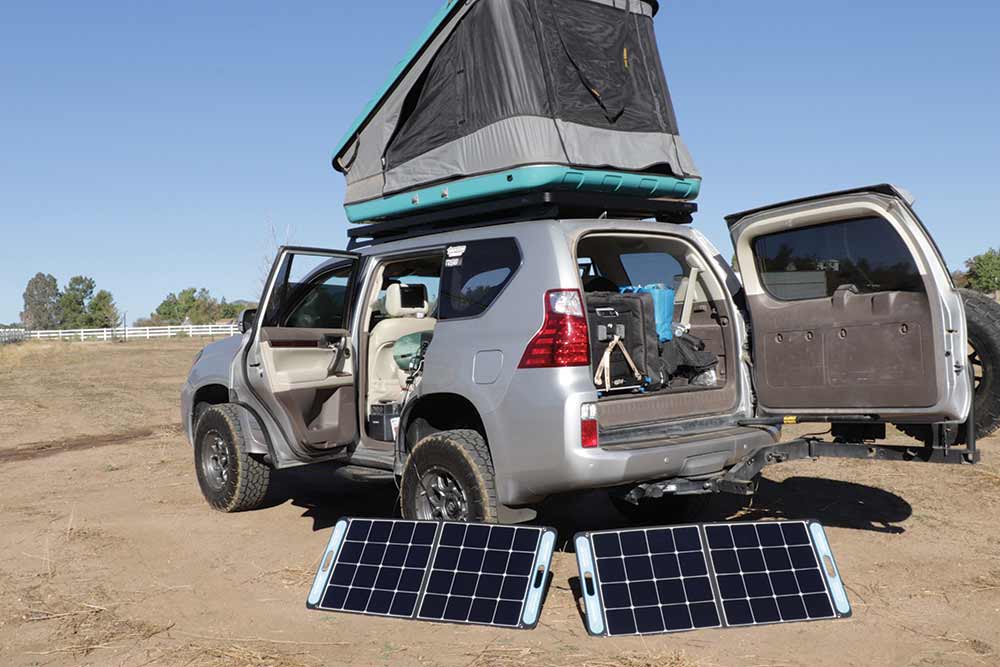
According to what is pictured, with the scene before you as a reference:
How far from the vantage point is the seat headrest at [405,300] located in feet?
20.9

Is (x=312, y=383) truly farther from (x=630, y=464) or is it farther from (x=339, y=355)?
(x=630, y=464)

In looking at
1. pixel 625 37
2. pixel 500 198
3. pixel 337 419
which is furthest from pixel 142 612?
pixel 625 37

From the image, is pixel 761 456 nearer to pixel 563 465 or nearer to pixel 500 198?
pixel 563 465

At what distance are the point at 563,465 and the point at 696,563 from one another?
0.82 m

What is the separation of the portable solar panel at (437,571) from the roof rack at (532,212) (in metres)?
1.93

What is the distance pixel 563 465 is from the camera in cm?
465

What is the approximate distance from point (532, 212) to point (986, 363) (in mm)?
3007

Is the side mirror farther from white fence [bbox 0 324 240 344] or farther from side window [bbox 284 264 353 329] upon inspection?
white fence [bbox 0 324 240 344]

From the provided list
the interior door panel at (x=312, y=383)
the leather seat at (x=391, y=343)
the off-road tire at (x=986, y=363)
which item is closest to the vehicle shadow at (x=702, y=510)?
the interior door panel at (x=312, y=383)

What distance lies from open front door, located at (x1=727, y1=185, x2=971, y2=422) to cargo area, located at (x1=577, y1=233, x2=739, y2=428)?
26 cm

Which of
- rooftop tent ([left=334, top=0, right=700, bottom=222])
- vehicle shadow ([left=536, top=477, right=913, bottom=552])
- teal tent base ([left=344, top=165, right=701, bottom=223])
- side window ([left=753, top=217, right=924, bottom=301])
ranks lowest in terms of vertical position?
vehicle shadow ([left=536, top=477, right=913, bottom=552])

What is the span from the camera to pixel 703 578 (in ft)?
14.5

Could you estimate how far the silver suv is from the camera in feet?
15.9

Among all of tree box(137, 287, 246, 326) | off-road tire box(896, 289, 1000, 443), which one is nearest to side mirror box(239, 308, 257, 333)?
off-road tire box(896, 289, 1000, 443)
